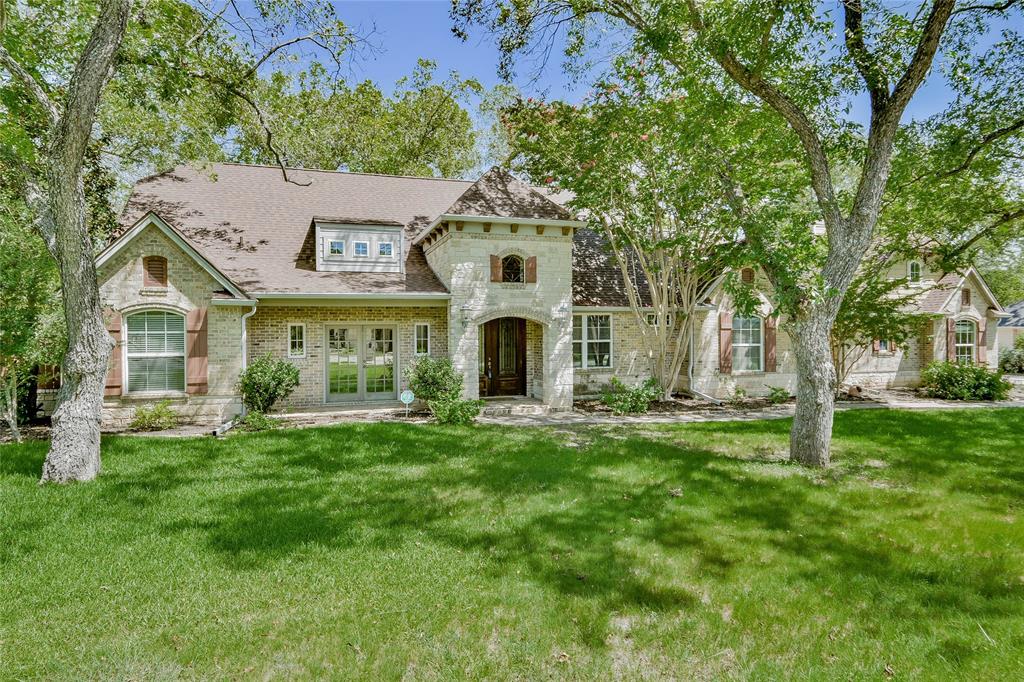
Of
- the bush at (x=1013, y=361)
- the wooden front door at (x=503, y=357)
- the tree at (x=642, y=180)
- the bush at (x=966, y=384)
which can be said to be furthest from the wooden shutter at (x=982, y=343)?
the wooden front door at (x=503, y=357)

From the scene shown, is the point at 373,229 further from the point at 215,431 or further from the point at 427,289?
the point at 215,431

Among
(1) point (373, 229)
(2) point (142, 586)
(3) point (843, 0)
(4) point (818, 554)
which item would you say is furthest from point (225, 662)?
(1) point (373, 229)

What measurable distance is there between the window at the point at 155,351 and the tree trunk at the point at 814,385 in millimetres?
12490

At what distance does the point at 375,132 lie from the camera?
944 inches

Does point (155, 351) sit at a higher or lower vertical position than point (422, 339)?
lower

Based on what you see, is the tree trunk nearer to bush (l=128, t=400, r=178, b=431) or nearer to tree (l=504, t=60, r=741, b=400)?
tree (l=504, t=60, r=741, b=400)

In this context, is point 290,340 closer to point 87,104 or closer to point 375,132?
point 87,104

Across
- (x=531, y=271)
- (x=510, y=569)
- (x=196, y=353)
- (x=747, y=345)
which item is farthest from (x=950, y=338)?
(x=196, y=353)

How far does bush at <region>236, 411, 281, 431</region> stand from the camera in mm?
10984

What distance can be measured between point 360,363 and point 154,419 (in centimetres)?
474

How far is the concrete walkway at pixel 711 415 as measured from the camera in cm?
1224

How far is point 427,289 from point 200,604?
10.2 meters

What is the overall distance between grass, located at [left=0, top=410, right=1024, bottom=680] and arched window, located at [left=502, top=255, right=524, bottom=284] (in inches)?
272

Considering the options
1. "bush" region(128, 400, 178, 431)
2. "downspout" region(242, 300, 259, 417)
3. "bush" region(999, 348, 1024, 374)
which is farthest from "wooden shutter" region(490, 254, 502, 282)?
"bush" region(999, 348, 1024, 374)
